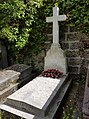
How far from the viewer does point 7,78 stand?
3398 mm

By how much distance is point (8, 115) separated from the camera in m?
2.58

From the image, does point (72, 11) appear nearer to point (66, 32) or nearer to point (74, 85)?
point (66, 32)

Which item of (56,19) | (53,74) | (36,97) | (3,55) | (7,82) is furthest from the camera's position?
(3,55)

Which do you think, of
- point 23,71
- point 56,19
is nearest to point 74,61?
point 56,19

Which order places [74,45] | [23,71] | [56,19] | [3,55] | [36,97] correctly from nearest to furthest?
1. [36,97]
2. [23,71]
3. [56,19]
4. [74,45]
5. [3,55]

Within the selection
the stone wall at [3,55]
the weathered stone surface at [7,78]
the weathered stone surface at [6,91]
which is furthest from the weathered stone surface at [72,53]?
the stone wall at [3,55]

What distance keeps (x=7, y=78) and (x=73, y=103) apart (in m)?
1.51

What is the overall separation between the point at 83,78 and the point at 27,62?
5.97 feet

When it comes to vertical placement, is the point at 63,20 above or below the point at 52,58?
above

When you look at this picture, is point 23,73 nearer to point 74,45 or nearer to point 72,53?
point 72,53

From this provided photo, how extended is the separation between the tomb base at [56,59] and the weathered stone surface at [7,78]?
98 centimetres

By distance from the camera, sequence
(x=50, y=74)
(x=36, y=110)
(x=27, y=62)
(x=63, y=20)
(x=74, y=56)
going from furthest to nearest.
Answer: (x=27, y=62)
(x=74, y=56)
(x=63, y=20)
(x=50, y=74)
(x=36, y=110)

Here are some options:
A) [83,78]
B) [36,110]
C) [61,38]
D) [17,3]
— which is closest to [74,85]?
[83,78]

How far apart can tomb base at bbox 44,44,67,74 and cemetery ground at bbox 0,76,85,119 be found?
1.82ft
